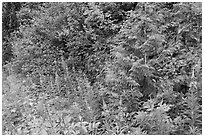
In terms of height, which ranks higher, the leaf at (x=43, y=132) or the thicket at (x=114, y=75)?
the thicket at (x=114, y=75)

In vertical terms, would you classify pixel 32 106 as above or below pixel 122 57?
below

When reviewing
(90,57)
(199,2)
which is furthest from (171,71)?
(90,57)

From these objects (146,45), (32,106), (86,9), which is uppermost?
(86,9)

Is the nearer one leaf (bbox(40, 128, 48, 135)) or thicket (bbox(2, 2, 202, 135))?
leaf (bbox(40, 128, 48, 135))

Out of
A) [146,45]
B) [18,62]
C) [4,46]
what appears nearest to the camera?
[146,45]

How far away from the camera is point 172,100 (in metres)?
5.56

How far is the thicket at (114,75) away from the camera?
201 inches

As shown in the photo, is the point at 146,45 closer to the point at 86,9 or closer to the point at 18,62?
the point at 86,9

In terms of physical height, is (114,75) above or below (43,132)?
above

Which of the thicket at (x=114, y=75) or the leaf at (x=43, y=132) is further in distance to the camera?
the thicket at (x=114, y=75)

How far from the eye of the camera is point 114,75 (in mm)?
5949

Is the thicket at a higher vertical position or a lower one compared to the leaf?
higher

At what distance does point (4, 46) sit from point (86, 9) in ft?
12.6

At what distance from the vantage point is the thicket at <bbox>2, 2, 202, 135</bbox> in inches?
201
